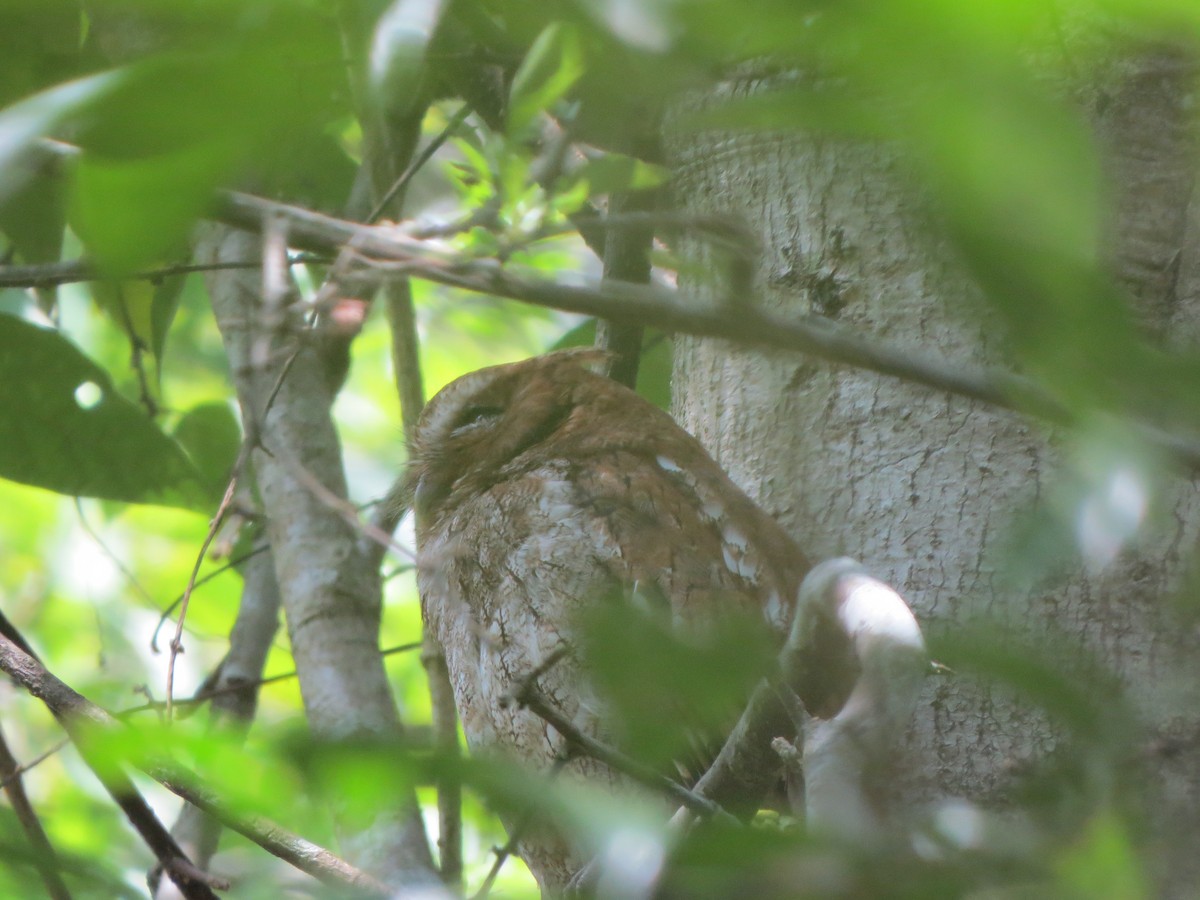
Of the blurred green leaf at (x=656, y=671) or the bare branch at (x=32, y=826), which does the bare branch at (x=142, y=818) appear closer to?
the bare branch at (x=32, y=826)

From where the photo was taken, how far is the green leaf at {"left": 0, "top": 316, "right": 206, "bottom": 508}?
6.14 ft

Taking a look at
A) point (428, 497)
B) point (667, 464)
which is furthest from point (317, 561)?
point (667, 464)

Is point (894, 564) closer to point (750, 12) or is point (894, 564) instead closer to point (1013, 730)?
point (1013, 730)

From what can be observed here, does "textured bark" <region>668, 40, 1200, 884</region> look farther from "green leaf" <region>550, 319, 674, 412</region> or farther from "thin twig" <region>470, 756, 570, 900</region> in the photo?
"green leaf" <region>550, 319, 674, 412</region>

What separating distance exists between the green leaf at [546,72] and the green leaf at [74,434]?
4.23 feet

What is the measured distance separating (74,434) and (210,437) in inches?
20.6

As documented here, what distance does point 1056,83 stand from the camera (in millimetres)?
1123

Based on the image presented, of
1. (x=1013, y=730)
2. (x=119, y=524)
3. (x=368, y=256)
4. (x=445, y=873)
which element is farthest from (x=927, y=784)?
(x=119, y=524)

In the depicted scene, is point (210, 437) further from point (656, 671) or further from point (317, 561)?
point (656, 671)

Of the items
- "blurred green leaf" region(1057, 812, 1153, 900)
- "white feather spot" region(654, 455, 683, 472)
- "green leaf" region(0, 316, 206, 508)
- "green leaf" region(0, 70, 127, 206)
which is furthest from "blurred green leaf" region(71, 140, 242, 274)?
"green leaf" region(0, 316, 206, 508)

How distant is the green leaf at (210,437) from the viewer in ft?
7.89

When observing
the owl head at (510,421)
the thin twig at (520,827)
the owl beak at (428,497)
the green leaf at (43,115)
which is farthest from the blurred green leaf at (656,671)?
the owl beak at (428,497)

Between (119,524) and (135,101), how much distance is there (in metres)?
4.17

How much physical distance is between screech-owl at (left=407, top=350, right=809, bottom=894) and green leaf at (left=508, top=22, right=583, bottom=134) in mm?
732
